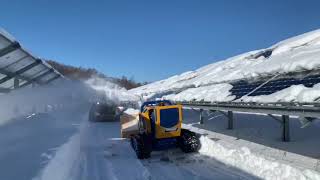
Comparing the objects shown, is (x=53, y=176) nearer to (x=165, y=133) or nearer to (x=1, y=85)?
(x=165, y=133)

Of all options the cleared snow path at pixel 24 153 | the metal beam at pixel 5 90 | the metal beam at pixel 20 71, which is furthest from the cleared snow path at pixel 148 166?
the metal beam at pixel 5 90

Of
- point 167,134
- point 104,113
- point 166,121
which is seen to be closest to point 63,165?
point 167,134

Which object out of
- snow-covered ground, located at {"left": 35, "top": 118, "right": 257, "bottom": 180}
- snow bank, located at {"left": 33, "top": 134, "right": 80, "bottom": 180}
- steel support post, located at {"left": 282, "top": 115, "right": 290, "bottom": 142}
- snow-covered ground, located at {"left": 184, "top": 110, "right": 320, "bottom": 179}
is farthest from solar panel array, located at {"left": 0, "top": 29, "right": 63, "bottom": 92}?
steel support post, located at {"left": 282, "top": 115, "right": 290, "bottom": 142}

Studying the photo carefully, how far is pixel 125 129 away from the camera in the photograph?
19812 millimetres

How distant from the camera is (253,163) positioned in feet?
37.7

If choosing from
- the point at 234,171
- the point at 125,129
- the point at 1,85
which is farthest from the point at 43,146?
the point at 1,85

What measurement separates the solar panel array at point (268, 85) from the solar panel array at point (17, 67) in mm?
10640

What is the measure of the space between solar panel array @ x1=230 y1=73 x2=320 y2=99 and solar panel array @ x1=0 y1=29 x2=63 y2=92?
34.9 ft

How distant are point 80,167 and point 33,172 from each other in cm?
160

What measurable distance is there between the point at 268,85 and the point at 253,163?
5104mm

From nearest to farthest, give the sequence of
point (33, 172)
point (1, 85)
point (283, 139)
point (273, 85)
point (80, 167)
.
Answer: point (33, 172) < point (80, 167) < point (283, 139) < point (273, 85) < point (1, 85)

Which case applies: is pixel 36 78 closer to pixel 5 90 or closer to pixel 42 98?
pixel 5 90

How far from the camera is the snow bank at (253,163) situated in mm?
9547

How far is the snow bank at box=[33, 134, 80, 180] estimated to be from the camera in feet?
36.7
